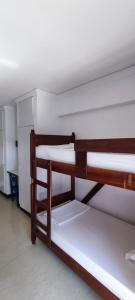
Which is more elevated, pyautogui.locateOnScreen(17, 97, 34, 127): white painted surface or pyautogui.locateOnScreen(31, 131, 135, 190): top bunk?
pyautogui.locateOnScreen(17, 97, 34, 127): white painted surface

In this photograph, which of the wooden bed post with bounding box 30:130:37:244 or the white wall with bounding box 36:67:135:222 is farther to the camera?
the wooden bed post with bounding box 30:130:37:244

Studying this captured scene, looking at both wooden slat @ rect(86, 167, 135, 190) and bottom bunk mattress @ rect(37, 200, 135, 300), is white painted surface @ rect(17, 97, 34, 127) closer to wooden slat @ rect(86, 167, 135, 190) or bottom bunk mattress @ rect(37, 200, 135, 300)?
bottom bunk mattress @ rect(37, 200, 135, 300)

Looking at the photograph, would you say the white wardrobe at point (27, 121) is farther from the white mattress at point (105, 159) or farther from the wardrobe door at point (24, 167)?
the white mattress at point (105, 159)

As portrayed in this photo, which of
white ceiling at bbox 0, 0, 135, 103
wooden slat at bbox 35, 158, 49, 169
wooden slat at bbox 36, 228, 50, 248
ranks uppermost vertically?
white ceiling at bbox 0, 0, 135, 103

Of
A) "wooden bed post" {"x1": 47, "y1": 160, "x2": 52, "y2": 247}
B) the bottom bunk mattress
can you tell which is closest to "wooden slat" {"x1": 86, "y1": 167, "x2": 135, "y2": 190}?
"wooden bed post" {"x1": 47, "y1": 160, "x2": 52, "y2": 247}

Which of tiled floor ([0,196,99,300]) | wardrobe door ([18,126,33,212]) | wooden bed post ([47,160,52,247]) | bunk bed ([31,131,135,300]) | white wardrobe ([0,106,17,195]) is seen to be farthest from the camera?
white wardrobe ([0,106,17,195])

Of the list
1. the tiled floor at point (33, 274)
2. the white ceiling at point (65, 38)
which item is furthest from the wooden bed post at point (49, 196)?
the white ceiling at point (65, 38)

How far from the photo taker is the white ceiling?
1.06m

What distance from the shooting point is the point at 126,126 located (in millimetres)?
2031

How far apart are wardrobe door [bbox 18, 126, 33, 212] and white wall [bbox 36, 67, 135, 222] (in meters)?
0.52

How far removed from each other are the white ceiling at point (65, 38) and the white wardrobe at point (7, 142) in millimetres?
1734

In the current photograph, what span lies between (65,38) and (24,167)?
2.32 m

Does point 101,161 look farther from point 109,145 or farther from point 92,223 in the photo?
point 92,223

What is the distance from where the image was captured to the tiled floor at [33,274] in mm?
1498
